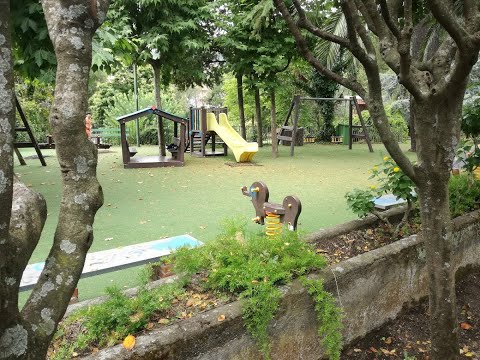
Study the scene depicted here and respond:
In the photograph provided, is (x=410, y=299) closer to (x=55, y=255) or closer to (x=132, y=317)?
(x=132, y=317)

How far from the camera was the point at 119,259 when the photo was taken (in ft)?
11.1

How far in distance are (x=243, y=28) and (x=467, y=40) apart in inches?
443

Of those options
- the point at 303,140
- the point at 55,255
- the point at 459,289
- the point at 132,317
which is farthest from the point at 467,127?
the point at 303,140

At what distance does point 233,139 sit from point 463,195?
29.0 feet

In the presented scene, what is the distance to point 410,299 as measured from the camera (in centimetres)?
337

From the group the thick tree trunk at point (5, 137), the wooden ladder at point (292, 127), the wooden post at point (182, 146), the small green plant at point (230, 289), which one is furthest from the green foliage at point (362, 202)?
the wooden ladder at point (292, 127)

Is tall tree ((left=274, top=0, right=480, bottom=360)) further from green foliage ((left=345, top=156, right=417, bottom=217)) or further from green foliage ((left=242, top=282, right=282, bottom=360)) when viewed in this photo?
green foliage ((left=345, top=156, right=417, bottom=217))

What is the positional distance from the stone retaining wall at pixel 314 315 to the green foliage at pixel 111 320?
13cm

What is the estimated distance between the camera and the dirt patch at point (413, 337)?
2885 mm

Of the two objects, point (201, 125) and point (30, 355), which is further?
point (201, 125)

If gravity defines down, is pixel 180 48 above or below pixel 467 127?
above

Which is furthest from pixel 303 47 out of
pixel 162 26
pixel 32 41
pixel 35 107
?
pixel 35 107

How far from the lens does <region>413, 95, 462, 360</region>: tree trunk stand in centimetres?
234

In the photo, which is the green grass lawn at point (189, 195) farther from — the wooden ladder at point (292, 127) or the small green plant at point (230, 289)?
the small green plant at point (230, 289)
